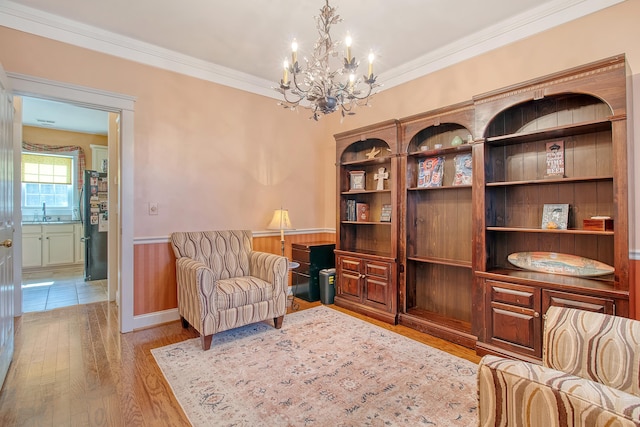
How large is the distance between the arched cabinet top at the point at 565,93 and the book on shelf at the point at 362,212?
1663mm

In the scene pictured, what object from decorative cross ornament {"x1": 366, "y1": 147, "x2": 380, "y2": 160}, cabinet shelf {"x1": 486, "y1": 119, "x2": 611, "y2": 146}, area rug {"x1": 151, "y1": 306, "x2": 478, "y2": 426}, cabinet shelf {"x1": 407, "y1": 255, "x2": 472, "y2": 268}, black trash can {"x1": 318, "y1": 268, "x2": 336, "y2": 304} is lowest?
area rug {"x1": 151, "y1": 306, "x2": 478, "y2": 426}

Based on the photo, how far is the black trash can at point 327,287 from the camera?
159 inches

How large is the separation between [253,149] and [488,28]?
2808 mm

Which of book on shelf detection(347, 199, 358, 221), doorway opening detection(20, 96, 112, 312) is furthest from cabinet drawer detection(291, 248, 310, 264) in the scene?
doorway opening detection(20, 96, 112, 312)

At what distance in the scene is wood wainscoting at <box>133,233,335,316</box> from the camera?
321cm

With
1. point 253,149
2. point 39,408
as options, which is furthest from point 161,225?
point 39,408

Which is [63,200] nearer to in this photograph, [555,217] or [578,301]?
[555,217]

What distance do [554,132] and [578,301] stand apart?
1260mm

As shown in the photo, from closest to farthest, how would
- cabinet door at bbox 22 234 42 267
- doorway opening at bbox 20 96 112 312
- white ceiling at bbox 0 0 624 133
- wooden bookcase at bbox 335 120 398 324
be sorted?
white ceiling at bbox 0 0 624 133, wooden bookcase at bbox 335 120 398 324, doorway opening at bbox 20 96 112 312, cabinet door at bbox 22 234 42 267

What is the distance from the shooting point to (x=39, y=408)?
1913 mm

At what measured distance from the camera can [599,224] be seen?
A: 221 centimetres

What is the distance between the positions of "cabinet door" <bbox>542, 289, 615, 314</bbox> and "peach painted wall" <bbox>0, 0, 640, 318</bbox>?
1.27 feet

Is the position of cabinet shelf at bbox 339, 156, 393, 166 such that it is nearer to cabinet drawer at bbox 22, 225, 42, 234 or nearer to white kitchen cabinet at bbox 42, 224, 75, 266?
white kitchen cabinet at bbox 42, 224, 75, 266

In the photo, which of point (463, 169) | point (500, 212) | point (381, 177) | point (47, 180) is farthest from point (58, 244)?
point (500, 212)
